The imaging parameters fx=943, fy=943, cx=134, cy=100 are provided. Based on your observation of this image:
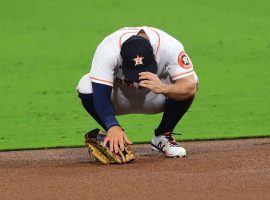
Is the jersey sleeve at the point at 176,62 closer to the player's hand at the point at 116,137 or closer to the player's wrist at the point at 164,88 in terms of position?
the player's wrist at the point at 164,88

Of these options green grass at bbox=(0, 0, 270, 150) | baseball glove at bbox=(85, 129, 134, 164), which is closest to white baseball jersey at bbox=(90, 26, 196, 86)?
baseball glove at bbox=(85, 129, 134, 164)

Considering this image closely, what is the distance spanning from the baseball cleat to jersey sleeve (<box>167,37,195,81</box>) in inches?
23.7

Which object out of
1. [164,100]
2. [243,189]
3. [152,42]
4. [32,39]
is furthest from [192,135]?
[32,39]

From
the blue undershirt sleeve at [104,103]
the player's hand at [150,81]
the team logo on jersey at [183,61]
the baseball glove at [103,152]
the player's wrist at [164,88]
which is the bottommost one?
the baseball glove at [103,152]

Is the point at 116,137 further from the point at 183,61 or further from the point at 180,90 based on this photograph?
the point at 183,61

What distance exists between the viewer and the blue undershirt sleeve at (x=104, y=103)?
21.4 ft

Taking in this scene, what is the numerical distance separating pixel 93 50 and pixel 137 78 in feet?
20.6

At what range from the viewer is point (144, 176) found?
6070 millimetres

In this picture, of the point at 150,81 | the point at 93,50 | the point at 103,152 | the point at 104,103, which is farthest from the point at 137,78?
the point at 93,50

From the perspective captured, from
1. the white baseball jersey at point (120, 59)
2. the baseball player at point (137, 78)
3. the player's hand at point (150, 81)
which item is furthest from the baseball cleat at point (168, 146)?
the player's hand at point (150, 81)

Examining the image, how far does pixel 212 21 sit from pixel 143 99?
26.0 ft

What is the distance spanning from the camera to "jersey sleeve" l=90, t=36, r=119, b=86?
6488 mm

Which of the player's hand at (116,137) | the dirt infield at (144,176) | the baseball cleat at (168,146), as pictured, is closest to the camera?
the dirt infield at (144,176)

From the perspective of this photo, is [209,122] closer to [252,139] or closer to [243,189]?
[252,139]
